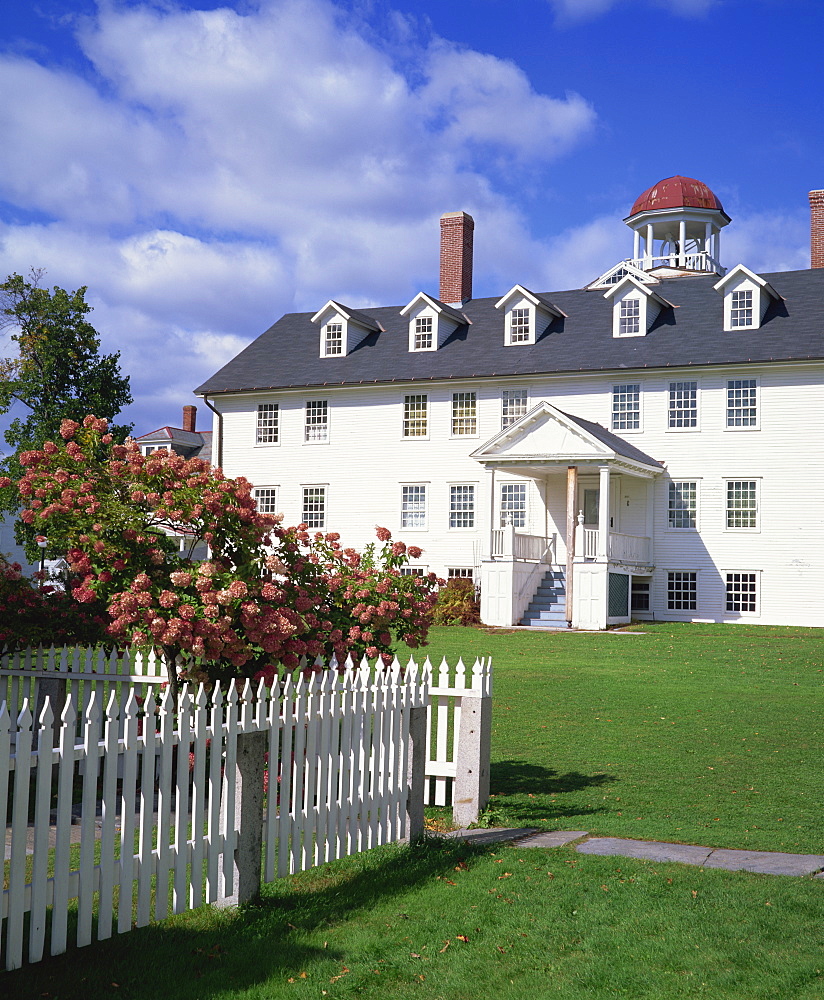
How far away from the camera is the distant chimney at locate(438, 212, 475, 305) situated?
3650 cm

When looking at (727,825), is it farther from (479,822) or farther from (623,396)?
(623,396)

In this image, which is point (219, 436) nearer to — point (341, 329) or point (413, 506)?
point (341, 329)

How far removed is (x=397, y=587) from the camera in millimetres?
9125

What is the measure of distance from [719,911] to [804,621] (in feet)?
83.0

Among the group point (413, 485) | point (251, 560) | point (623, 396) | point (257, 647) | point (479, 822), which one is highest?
point (623, 396)

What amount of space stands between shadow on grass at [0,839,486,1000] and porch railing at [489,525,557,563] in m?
21.5

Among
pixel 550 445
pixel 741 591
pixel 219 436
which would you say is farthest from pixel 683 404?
pixel 219 436

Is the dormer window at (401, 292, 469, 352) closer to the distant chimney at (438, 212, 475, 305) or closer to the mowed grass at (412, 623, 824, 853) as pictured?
the distant chimney at (438, 212, 475, 305)

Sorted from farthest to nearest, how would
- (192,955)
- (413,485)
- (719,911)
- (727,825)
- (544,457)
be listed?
(413,485) < (544,457) < (727,825) < (719,911) < (192,955)

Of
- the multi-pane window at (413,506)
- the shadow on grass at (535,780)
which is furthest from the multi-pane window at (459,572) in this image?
the shadow on grass at (535,780)

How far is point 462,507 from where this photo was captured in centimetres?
3319

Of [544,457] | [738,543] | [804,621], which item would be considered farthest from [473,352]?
[804,621]

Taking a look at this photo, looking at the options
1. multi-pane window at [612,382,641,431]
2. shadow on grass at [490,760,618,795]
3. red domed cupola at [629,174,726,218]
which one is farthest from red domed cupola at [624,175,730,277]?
shadow on grass at [490,760,618,795]

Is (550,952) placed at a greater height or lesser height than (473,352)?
lesser
